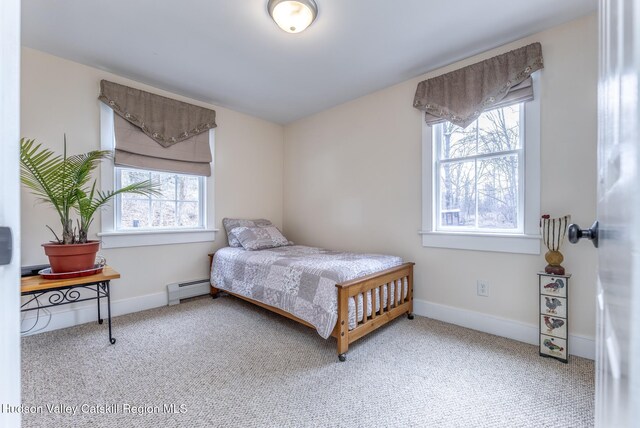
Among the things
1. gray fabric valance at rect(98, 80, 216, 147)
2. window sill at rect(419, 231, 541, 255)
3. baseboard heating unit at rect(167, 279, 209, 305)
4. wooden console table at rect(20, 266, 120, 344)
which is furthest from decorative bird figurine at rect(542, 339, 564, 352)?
Result: gray fabric valance at rect(98, 80, 216, 147)

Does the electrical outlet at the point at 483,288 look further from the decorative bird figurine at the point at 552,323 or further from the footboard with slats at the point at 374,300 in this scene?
the footboard with slats at the point at 374,300

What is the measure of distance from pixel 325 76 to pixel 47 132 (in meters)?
2.51

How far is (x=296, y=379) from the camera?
1.65 m

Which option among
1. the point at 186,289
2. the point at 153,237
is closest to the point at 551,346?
the point at 186,289

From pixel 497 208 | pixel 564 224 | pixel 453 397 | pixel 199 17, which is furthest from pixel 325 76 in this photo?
pixel 453 397

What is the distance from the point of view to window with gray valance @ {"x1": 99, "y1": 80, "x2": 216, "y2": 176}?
2.63 m

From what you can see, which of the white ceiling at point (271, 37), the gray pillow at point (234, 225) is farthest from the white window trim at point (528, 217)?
the gray pillow at point (234, 225)

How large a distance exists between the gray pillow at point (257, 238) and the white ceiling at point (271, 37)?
160cm

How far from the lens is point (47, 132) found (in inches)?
91.3

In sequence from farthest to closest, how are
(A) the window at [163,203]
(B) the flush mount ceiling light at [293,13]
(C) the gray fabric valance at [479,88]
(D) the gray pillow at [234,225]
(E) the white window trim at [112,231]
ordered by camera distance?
(D) the gray pillow at [234,225], (A) the window at [163,203], (E) the white window trim at [112,231], (C) the gray fabric valance at [479,88], (B) the flush mount ceiling light at [293,13]

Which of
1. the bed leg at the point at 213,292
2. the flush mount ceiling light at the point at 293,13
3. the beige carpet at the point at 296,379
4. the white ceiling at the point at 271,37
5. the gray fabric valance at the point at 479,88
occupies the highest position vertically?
the white ceiling at the point at 271,37

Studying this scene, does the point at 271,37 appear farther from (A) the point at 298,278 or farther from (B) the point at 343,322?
(B) the point at 343,322

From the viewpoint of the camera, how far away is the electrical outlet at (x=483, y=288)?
2258 millimetres

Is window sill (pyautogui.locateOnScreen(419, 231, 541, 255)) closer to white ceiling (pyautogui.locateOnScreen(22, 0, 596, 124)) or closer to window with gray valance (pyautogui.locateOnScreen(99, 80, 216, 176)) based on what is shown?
white ceiling (pyautogui.locateOnScreen(22, 0, 596, 124))
